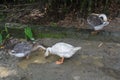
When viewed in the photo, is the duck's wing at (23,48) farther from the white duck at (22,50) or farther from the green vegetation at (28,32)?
the green vegetation at (28,32)

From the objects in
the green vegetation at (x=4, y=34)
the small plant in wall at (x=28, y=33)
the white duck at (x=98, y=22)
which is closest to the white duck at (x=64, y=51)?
the white duck at (x=98, y=22)

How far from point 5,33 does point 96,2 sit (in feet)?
5.42

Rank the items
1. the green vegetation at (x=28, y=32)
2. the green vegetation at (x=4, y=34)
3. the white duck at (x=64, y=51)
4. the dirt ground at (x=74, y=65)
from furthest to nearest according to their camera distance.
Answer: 1. the green vegetation at (x=4, y=34)
2. the green vegetation at (x=28, y=32)
3. the white duck at (x=64, y=51)
4. the dirt ground at (x=74, y=65)

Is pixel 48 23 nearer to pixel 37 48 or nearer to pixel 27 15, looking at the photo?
pixel 27 15

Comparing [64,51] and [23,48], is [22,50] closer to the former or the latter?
[23,48]

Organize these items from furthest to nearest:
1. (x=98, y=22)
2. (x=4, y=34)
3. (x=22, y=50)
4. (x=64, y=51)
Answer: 1. (x=4, y=34)
2. (x=98, y=22)
3. (x=22, y=50)
4. (x=64, y=51)

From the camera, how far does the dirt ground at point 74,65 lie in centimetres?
369

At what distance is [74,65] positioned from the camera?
3906 mm

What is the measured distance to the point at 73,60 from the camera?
4.03m

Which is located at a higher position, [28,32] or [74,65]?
[28,32]

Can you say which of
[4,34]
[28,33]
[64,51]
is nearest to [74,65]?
[64,51]

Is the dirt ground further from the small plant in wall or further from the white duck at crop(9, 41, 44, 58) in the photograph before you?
the small plant in wall

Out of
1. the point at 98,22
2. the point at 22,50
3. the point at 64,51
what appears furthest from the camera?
the point at 98,22

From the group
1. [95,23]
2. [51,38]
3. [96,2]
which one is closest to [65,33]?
[51,38]
